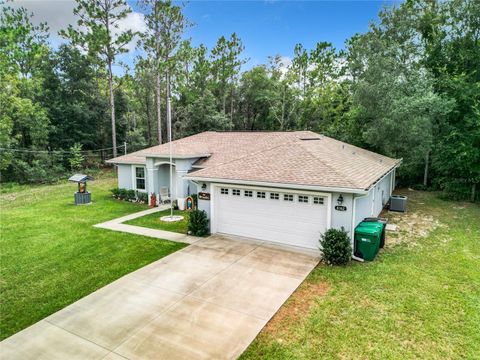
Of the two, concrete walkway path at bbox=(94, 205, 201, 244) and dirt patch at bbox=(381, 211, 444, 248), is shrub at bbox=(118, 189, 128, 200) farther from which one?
dirt patch at bbox=(381, 211, 444, 248)

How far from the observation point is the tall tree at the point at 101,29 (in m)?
26.4

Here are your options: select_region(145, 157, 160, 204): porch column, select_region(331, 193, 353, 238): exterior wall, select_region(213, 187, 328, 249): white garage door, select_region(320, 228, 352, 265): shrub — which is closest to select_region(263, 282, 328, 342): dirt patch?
select_region(320, 228, 352, 265): shrub

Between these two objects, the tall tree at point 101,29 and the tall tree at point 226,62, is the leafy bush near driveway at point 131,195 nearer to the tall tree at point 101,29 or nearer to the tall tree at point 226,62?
the tall tree at point 101,29

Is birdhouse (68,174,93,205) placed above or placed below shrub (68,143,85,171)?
below

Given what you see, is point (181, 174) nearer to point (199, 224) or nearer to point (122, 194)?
point (199, 224)

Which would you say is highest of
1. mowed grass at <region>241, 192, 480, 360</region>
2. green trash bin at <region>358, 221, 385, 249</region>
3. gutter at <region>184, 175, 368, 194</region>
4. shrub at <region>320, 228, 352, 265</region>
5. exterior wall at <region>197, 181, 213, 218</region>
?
gutter at <region>184, 175, 368, 194</region>

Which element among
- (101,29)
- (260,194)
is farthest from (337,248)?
(101,29)

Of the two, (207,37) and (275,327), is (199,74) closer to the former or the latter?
(207,37)

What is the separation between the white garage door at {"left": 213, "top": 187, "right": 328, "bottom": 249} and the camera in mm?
9430

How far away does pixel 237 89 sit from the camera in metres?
37.1

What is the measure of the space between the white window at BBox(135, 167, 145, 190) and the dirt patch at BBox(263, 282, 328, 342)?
13.0 metres

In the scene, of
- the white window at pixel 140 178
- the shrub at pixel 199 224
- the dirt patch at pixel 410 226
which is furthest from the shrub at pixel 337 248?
the white window at pixel 140 178

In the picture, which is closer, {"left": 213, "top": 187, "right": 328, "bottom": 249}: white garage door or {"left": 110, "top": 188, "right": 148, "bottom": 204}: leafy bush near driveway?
{"left": 213, "top": 187, "right": 328, "bottom": 249}: white garage door

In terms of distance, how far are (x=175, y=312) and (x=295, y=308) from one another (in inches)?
99.1
